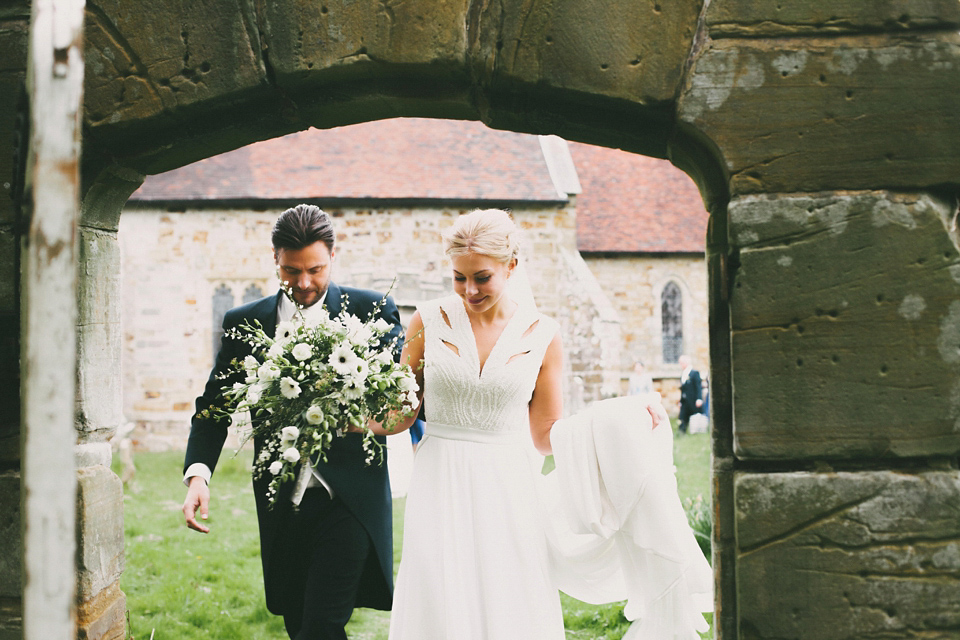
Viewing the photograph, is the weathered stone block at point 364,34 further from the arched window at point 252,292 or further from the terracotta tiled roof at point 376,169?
the arched window at point 252,292

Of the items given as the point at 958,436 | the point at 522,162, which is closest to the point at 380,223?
the point at 522,162

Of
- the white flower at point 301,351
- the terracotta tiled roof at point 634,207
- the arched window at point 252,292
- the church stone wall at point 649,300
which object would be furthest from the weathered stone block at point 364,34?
the church stone wall at point 649,300

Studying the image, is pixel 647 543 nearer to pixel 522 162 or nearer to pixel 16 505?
pixel 16 505

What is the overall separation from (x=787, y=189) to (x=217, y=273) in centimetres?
1625

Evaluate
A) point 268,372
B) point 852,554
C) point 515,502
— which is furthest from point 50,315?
point 852,554

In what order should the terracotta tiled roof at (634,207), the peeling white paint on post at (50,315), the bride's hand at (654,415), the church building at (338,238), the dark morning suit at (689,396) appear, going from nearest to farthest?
the peeling white paint on post at (50,315) → the bride's hand at (654,415) → the dark morning suit at (689,396) → the church building at (338,238) → the terracotta tiled roof at (634,207)

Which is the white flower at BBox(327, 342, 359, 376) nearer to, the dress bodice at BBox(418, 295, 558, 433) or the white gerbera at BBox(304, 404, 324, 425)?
the white gerbera at BBox(304, 404, 324, 425)

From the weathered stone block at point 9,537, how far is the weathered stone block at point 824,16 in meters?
2.93

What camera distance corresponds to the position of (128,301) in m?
17.1

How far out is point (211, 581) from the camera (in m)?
5.91

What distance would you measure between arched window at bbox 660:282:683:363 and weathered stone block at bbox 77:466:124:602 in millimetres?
19344

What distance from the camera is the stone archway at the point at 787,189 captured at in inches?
101

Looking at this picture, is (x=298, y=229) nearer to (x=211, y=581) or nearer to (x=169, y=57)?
(x=169, y=57)

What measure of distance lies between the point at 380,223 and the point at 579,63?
14.7m
